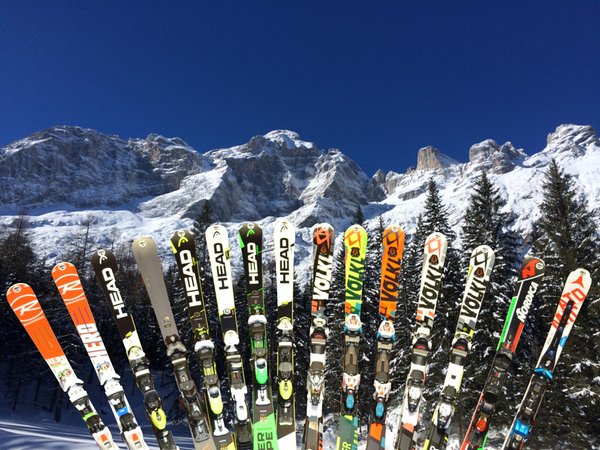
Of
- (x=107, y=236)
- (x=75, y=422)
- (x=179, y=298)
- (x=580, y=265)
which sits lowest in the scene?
(x=75, y=422)

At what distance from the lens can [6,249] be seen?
123ft

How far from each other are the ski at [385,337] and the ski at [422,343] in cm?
44

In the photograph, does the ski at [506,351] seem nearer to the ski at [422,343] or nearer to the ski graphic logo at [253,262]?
the ski at [422,343]

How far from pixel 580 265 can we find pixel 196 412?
43.3 feet

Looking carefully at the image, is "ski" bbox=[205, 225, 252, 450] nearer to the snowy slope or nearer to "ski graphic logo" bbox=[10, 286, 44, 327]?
"ski graphic logo" bbox=[10, 286, 44, 327]

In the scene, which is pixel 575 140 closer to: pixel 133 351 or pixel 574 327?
pixel 574 327

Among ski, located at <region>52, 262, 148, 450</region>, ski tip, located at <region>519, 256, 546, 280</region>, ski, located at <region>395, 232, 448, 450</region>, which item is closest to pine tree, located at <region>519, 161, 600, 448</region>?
ski tip, located at <region>519, 256, 546, 280</region>

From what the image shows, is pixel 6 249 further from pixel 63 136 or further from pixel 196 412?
pixel 63 136

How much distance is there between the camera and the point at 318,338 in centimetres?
894

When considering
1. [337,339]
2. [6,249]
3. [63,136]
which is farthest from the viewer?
[63,136]

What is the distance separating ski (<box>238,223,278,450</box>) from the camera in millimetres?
8680

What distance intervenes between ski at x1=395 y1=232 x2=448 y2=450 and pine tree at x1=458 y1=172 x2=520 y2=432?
631 cm

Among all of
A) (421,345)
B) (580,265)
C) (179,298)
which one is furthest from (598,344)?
(179,298)

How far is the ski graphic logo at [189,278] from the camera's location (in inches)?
337
